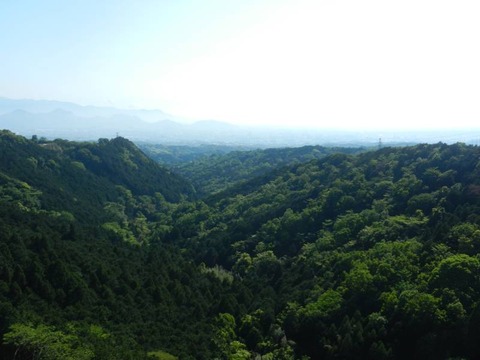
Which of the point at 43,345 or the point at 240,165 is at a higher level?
the point at 240,165

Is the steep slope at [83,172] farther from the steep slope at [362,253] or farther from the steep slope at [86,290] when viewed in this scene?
the steep slope at [362,253]

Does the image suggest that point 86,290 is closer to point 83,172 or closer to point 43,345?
point 43,345

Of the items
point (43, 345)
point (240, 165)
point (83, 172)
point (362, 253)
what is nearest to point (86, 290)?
point (43, 345)

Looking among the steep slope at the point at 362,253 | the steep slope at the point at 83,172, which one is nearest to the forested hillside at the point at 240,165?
the steep slope at the point at 83,172

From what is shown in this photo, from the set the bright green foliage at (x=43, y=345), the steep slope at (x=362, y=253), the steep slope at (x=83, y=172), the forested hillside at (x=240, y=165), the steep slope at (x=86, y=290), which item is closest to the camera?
the bright green foliage at (x=43, y=345)

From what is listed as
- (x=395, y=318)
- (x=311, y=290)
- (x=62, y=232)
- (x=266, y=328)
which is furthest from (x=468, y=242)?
(x=62, y=232)

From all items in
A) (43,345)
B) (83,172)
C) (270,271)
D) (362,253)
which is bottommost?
(270,271)

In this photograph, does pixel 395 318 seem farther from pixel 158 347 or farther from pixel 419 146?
pixel 419 146

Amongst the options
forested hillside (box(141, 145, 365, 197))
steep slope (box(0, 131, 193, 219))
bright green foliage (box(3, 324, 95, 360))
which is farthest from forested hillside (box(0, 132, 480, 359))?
forested hillside (box(141, 145, 365, 197))

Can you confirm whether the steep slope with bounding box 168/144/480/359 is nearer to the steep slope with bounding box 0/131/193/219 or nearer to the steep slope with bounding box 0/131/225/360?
the steep slope with bounding box 0/131/225/360

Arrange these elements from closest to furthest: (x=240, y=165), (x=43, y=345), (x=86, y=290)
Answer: (x=43, y=345)
(x=86, y=290)
(x=240, y=165)
